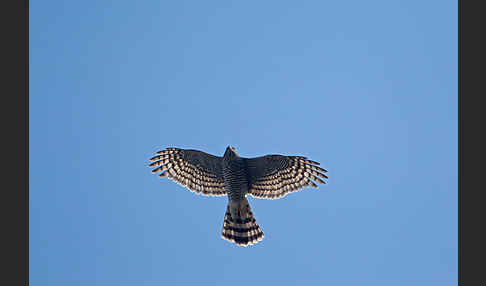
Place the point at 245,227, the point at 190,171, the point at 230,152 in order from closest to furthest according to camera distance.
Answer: the point at 230,152 < the point at 245,227 < the point at 190,171

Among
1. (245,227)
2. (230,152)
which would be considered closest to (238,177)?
(230,152)

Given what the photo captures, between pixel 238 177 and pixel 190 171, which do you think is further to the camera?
pixel 190 171

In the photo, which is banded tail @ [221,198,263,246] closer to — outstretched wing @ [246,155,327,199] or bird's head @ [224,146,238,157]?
outstretched wing @ [246,155,327,199]

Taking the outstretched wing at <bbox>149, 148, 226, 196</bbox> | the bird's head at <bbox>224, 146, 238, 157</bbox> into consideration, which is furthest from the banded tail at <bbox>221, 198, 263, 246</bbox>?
the bird's head at <bbox>224, 146, 238, 157</bbox>

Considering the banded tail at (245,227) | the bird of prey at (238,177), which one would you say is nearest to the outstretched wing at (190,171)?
the bird of prey at (238,177)

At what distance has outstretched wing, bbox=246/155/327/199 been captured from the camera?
46.2ft

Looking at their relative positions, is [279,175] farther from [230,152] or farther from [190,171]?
[190,171]

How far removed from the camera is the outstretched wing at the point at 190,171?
15.0 metres

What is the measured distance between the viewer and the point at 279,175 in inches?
567

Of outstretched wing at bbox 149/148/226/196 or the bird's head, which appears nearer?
the bird's head

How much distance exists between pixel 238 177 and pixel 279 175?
3.23 feet

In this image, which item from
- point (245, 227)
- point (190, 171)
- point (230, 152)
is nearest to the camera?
point (230, 152)

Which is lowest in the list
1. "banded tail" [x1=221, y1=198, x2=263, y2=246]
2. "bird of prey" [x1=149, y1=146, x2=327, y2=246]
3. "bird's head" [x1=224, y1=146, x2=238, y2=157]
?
"banded tail" [x1=221, y1=198, x2=263, y2=246]
